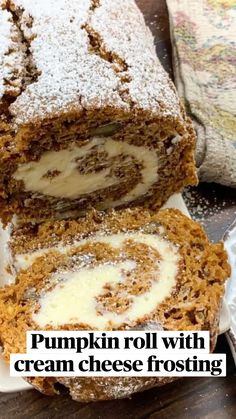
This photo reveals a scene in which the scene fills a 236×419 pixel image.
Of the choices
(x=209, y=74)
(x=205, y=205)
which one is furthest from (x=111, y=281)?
(x=209, y=74)

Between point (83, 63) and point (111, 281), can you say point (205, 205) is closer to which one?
point (111, 281)

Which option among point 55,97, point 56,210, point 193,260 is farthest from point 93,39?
point 193,260

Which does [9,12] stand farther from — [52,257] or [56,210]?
[52,257]

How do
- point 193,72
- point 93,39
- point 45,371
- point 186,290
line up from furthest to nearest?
1. point 193,72
2. point 93,39
3. point 186,290
4. point 45,371

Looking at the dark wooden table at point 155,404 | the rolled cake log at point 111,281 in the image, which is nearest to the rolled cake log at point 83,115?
the rolled cake log at point 111,281

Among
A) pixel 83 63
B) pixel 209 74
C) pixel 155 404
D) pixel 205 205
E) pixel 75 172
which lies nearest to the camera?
pixel 155 404

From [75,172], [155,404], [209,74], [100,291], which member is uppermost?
[209,74]
